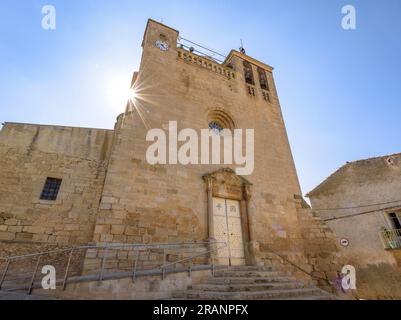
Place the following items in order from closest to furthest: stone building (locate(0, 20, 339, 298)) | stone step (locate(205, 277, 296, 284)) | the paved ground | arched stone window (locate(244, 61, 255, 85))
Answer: the paved ground → stone step (locate(205, 277, 296, 284)) → stone building (locate(0, 20, 339, 298)) → arched stone window (locate(244, 61, 255, 85))

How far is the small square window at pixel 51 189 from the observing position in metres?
6.86

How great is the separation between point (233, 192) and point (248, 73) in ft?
25.1

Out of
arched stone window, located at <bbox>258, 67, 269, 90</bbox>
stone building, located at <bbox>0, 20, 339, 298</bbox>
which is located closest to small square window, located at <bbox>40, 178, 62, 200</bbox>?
stone building, located at <bbox>0, 20, 339, 298</bbox>

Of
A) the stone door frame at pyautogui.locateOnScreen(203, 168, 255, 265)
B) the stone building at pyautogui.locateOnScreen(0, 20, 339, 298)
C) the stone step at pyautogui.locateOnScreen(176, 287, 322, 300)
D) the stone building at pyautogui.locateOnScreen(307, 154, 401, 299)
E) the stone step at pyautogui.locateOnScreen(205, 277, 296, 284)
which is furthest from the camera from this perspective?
the stone building at pyautogui.locateOnScreen(307, 154, 401, 299)

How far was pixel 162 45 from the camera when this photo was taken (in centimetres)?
995

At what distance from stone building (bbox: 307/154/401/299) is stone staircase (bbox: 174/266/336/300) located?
30.5ft

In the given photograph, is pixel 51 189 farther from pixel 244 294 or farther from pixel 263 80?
pixel 263 80

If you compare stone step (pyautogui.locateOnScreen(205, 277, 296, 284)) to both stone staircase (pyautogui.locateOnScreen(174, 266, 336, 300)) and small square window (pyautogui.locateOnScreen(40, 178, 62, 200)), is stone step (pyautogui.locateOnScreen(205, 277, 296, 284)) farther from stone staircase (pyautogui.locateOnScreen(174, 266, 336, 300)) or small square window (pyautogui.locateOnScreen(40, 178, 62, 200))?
small square window (pyautogui.locateOnScreen(40, 178, 62, 200))

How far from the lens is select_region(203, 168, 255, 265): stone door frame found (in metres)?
7.25

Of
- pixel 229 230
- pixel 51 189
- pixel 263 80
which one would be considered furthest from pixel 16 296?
pixel 263 80

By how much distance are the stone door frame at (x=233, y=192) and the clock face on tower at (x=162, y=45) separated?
6.08 m
